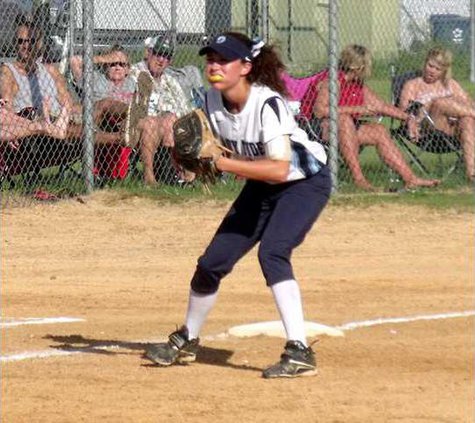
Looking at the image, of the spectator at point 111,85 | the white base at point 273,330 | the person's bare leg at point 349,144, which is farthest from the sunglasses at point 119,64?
the white base at point 273,330

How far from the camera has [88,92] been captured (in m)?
12.5

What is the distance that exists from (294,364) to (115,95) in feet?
21.8

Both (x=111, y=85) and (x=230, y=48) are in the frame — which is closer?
(x=230, y=48)

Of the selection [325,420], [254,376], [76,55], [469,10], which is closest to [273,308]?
[254,376]

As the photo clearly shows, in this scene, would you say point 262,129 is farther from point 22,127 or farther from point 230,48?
point 22,127

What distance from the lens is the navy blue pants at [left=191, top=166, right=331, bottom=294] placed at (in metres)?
6.92

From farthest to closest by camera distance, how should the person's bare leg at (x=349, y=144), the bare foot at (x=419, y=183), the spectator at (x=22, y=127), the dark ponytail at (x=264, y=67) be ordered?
the bare foot at (x=419, y=183) < the person's bare leg at (x=349, y=144) < the spectator at (x=22, y=127) < the dark ponytail at (x=264, y=67)

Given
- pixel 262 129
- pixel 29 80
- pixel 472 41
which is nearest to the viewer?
pixel 262 129

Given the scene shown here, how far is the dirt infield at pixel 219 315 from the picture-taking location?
6344 mm

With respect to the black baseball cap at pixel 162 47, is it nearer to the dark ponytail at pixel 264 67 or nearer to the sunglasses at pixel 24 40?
the sunglasses at pixel 24 40

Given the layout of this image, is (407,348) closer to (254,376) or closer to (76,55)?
(254,376)

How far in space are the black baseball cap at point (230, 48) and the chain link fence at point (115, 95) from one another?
4747mm

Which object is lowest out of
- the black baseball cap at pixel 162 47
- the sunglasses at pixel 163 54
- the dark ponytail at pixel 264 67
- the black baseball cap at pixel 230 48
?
the sunglasses at pixel 163 54

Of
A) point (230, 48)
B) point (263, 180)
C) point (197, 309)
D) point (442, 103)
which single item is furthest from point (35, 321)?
point (442, 103)
